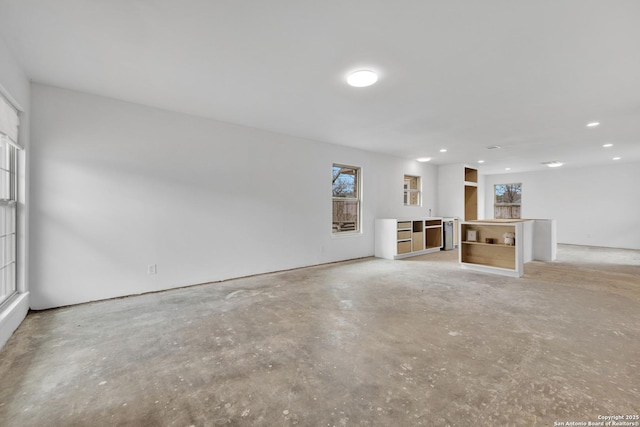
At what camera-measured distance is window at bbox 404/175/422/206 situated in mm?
7691

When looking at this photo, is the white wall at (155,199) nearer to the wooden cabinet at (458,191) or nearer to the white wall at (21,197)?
the white wall at (21,197)

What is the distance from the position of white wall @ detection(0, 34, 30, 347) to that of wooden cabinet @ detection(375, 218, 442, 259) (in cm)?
570

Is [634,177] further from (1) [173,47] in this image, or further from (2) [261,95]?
(1) [173,47]

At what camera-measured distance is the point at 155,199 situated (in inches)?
145

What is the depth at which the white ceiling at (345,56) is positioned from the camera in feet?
6.21

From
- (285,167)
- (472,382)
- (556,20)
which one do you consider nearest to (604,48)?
(556,20)

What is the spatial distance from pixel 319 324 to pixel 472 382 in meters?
1.36

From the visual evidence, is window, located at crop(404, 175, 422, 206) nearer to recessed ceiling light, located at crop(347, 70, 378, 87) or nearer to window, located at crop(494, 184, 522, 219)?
Result: window, located at crop(494, 184, 522, 219)

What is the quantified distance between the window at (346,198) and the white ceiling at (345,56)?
1905 mm

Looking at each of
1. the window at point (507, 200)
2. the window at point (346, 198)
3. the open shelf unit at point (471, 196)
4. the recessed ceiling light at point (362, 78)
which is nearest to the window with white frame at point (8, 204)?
the recessed ceiling light at point (362, 78)

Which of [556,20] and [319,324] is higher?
A: [556,20]

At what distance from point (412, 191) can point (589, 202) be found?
5.55m

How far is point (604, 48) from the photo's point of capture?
2289mm

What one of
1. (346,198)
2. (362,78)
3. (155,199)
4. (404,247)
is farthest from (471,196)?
(155,199)
